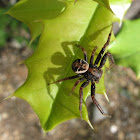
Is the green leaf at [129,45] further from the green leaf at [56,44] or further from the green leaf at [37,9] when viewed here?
the green leaf at [37,9]

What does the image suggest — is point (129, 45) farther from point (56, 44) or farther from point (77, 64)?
point (56, 44)

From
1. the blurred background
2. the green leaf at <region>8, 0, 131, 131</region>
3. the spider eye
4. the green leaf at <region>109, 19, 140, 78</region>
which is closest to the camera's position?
the green leaf at <region>8, 0, 131, 131</region>

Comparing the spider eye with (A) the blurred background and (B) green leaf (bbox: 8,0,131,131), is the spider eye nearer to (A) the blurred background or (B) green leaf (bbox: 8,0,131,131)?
(B) green leaf (bbox: 8,0,131,131)

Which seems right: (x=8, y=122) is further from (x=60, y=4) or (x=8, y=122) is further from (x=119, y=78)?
(x=60, y=4)

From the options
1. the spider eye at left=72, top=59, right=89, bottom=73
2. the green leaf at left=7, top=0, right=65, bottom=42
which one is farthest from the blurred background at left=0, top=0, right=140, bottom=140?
the green leaf at left=7, top=0, right=65, bottom=42

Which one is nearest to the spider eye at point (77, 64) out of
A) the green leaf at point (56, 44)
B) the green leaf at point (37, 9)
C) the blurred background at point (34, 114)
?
the green leaf at point (56, 44)

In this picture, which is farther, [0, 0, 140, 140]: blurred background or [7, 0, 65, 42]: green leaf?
[0, 0, 140, 140]: blurred background
